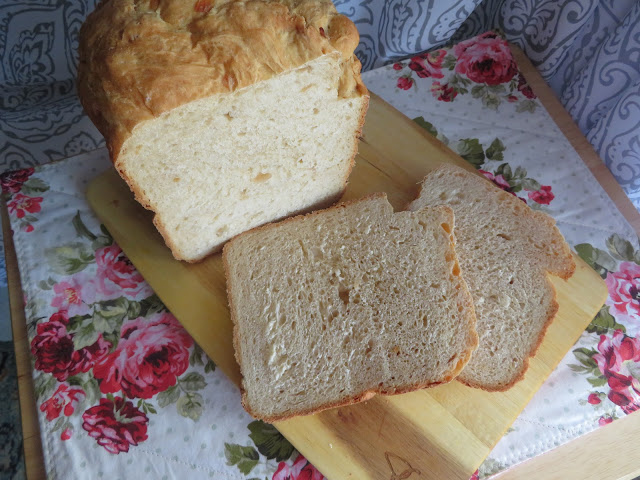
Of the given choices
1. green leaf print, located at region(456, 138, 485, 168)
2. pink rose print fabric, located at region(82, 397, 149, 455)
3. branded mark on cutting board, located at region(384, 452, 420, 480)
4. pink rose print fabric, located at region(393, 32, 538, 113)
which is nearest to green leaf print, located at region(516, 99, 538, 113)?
pink rose print fabric, located at region(393, 32, 538, 113)

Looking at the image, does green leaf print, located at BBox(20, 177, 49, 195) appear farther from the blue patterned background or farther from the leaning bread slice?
the leaning bread slice

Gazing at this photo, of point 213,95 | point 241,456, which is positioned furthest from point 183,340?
point 213,95

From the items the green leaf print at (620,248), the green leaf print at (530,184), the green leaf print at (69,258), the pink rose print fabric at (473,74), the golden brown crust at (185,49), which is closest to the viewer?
the golden brown crust at (185,49)

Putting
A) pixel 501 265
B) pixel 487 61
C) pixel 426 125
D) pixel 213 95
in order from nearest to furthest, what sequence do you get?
pixel 213 95 < pixel 501 265 < pixel 426 125 < pixel 487 61

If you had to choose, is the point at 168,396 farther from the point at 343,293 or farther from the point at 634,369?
the point at 634,369

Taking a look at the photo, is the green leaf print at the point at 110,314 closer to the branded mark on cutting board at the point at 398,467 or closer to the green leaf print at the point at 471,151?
the branded mark on cutting board at the point at 398,467

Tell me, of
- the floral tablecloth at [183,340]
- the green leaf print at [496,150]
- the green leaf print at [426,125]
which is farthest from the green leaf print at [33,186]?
the green leaf print at [496,150]
